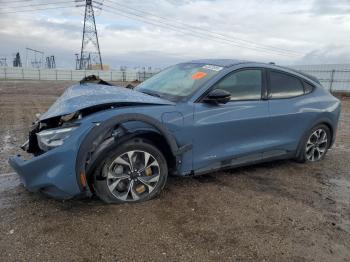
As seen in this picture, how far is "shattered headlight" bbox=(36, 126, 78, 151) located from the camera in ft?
10.8

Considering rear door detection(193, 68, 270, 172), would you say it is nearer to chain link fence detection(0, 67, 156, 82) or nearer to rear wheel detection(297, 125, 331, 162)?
rear wheel detection(297, 125, 331, 162)

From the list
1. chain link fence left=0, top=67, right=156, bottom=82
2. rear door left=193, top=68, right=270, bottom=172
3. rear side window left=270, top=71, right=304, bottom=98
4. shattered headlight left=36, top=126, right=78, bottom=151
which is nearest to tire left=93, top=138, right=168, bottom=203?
shattered headlight left=36, top=126, right=78, bottom=151

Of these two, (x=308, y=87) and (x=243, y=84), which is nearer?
(x=243, y=84)

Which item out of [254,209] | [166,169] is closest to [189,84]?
[166,169]

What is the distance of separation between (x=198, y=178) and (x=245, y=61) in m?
1.70

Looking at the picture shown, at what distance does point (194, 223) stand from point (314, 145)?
2.98m

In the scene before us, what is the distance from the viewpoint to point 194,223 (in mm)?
3334

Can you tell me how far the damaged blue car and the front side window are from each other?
1 centimetres

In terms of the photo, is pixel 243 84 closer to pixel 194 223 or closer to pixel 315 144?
pixel 315 144

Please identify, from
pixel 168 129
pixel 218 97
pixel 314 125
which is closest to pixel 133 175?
pixel 168 129

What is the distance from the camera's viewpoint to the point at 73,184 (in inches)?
127

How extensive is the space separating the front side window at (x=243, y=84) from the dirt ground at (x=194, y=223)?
3.59ft

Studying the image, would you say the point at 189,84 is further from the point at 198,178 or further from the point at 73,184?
the point at 73,184

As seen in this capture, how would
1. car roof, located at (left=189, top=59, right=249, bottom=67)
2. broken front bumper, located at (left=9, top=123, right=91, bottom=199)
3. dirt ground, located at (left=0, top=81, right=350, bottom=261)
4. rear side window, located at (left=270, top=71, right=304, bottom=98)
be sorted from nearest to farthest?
dirt ground, located at (left=0, top=81, right=350, bottom=261)
broken front bumper, located at (left=9, top=123, right=91, bottom=199)
car roof, located at (left=189, top=59, right=249, bottom=67)
rear side window, located at (left=270, top=71, right=304, bottom=98)
